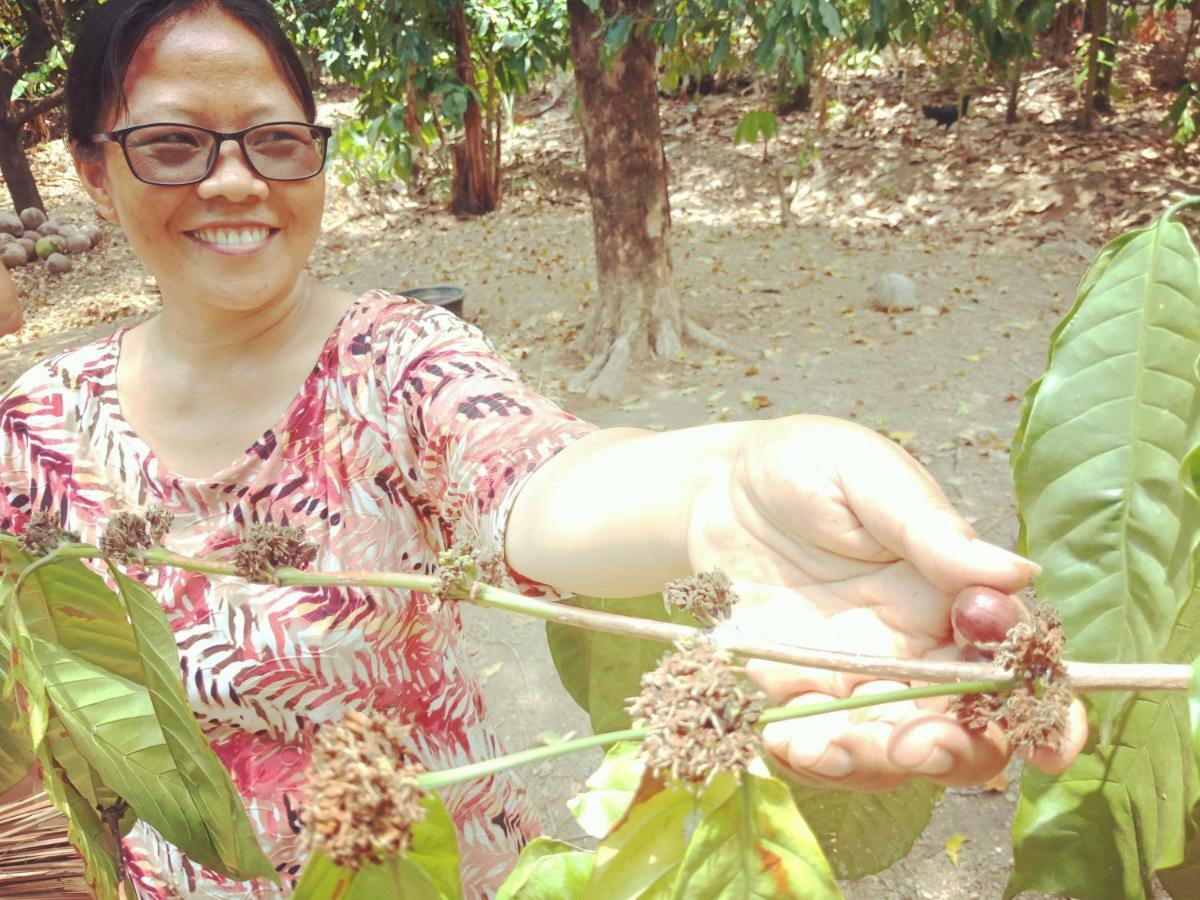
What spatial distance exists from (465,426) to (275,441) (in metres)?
0.32

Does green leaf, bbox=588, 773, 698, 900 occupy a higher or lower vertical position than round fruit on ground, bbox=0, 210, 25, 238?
higher

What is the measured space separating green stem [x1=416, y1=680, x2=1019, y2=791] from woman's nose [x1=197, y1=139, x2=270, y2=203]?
88 cm

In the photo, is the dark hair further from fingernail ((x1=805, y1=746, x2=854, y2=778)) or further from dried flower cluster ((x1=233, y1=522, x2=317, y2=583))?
fingernail ((x1=805, y1=746, x2=854, y2=778))

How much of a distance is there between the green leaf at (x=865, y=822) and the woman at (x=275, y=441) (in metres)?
0.35

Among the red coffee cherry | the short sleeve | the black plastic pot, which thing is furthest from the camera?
the black plastic pot

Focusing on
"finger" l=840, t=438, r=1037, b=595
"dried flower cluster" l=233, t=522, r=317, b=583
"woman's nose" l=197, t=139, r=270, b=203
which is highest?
"woman's nose" l=197, t=139, r=270, b=203

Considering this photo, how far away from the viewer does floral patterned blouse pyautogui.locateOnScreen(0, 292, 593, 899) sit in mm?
1165

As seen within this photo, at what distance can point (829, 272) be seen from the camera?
6.37 metres

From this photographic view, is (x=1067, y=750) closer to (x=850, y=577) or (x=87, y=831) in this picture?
(x=850, y=577)

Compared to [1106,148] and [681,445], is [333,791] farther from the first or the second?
[1106,148]

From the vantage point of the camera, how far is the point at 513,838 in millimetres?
1427

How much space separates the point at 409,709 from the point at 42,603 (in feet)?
1.77

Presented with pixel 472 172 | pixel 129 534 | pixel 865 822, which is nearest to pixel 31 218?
pixel 472 172

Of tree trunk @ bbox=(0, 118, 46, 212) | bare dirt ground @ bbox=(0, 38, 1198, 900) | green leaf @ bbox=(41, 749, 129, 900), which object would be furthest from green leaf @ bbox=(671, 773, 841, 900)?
tree trunk @ bbox=(0, 118, 46, 212)
